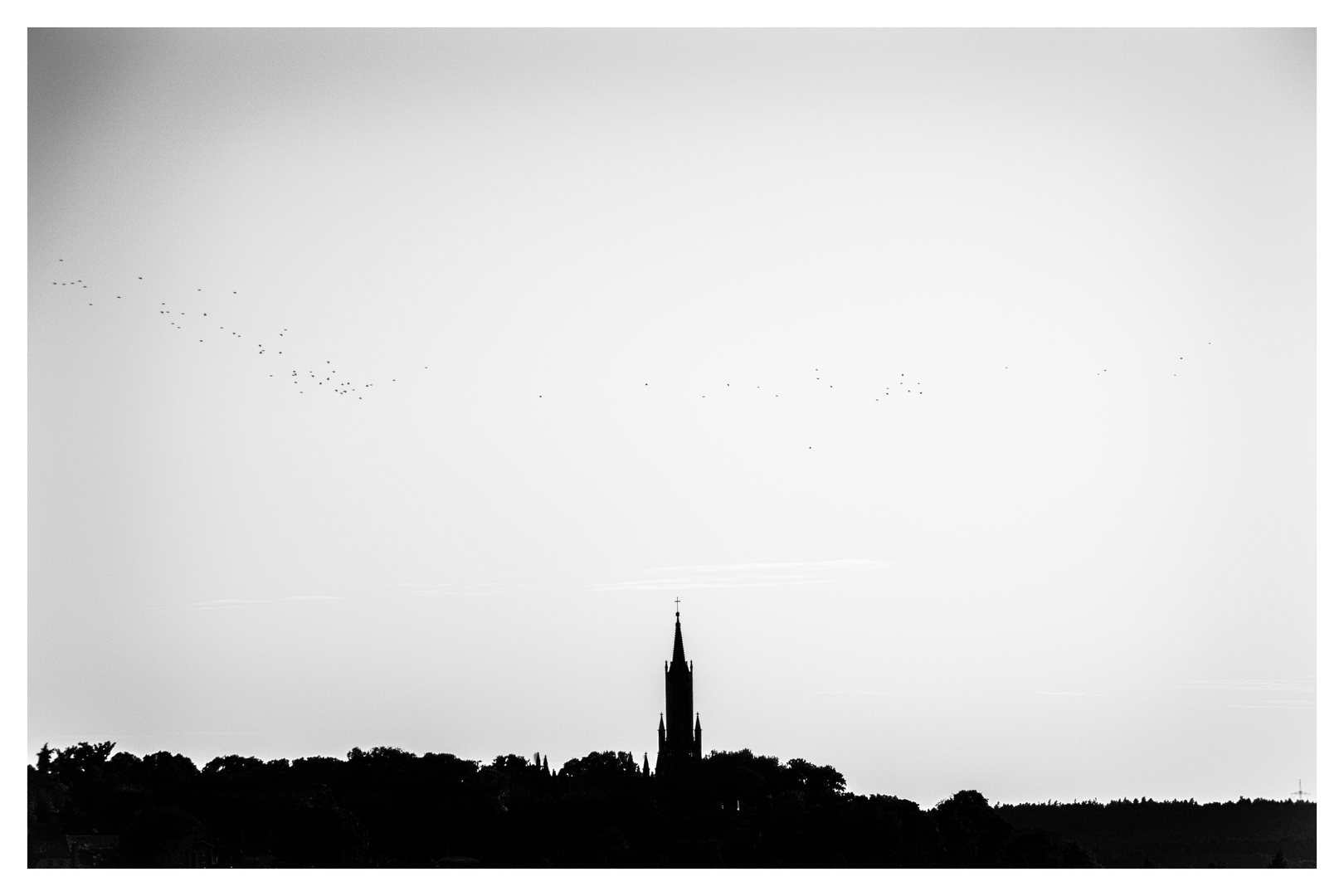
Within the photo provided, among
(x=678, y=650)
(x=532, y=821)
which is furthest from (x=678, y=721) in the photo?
(x=532, y=821)

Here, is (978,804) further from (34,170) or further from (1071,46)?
(34,170)

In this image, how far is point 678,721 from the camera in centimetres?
3544

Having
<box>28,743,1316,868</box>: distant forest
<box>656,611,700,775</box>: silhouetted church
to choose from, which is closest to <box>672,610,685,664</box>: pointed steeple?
<box>656,611,700,775</box>: silhouetted church

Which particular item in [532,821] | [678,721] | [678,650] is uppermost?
[678,650]

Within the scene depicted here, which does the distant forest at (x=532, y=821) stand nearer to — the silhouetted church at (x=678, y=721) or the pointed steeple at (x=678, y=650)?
the silhouetted church at (x=678, y=721)

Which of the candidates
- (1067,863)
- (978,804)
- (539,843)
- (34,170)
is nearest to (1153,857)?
(1067,863)

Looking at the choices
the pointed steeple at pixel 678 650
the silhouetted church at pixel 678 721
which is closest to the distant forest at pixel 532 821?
the silhouetted church at pixel 678 721

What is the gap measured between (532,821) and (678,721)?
8.44m

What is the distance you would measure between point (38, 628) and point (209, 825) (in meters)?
6.60

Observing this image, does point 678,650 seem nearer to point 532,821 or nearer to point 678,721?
point 678,721

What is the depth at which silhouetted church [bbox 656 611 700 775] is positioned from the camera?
3033cm

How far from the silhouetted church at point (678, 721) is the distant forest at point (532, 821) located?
1.38 m

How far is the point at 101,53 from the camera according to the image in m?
19.9
